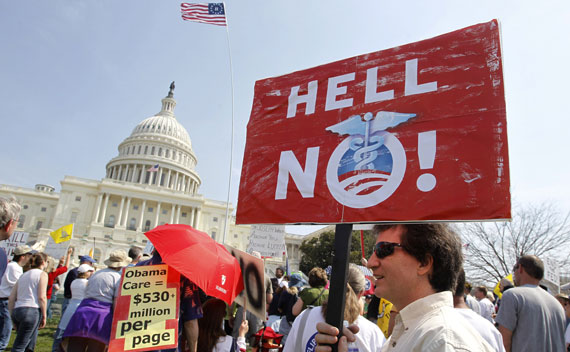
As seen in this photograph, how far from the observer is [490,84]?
6.66ft

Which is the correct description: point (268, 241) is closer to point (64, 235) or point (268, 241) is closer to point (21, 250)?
point (21, 250)

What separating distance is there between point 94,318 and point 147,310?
91 centimetres

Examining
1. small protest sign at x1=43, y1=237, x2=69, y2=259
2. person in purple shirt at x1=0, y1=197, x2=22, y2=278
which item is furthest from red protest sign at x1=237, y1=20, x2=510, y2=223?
small protest sign at x1=43, y1=237, x2=69, y2=259

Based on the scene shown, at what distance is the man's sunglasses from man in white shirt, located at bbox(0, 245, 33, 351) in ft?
17.2

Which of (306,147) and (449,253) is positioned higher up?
(306,147)

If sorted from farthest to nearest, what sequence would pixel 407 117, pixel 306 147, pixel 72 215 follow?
pixel 72 215, pixel 306 147, pixel 407 117

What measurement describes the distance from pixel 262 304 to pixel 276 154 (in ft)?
5.54

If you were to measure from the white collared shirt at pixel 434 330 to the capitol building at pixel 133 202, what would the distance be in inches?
2336

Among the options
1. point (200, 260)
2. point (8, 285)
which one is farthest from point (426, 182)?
point (8, 285)

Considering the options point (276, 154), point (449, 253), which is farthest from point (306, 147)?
point (449, 253)

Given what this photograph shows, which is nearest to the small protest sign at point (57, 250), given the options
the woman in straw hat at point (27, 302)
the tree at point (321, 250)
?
the woman in straw hat at point (27, 302)

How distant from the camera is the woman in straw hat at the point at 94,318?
11.8ft

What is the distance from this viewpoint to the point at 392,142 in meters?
2.16

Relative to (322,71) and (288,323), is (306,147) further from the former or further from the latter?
(288,323)
